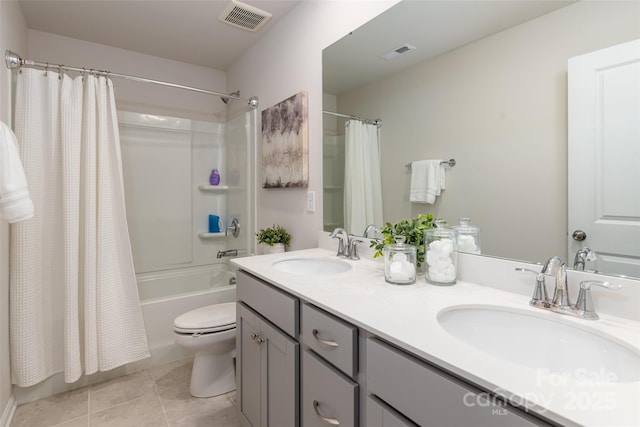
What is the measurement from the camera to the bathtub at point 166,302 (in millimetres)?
2236

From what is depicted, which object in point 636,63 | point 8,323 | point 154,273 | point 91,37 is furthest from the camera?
point 154,273

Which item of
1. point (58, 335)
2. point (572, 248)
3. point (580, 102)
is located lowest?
point (58, 335)

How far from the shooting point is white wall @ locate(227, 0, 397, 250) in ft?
5.70


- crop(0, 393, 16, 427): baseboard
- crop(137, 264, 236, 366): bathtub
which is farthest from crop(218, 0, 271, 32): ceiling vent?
crop(0, 393, 16, 427): baseboard

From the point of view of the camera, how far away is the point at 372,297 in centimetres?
98

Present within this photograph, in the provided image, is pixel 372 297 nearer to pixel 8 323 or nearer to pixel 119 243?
pixel 119 243

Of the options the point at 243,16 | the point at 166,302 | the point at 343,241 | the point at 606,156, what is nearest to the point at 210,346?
the point at 166,302

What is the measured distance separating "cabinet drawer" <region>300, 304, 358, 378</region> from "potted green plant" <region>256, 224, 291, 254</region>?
102 centimetres

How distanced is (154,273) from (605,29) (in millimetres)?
3150

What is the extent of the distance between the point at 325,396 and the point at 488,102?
1.10 m

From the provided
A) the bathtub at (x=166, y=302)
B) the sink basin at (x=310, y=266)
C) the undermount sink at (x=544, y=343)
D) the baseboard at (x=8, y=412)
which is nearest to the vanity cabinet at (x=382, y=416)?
the undermount sink at (x=544, y=343)

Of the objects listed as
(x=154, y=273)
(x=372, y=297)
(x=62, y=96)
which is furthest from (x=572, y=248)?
(x=154, y=273)

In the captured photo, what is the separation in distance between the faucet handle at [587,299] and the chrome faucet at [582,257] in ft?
0.26

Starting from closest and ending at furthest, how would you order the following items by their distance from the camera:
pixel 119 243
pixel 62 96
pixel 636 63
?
pixel 636 63 < pixel 62 96 < pixel 119 243
